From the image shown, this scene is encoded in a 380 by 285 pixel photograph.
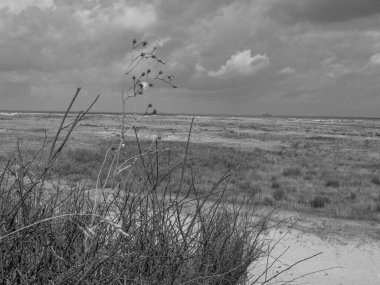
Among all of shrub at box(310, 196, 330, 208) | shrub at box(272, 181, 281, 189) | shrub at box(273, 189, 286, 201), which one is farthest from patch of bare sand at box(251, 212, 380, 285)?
shrub at box(272, 181, 281, 189)

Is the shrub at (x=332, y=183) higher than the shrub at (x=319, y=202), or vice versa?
the shrub at (x=319, y=202)

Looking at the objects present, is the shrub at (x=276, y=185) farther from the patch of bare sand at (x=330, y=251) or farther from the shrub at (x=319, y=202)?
the patch of bare sand at (x=330, y=251)

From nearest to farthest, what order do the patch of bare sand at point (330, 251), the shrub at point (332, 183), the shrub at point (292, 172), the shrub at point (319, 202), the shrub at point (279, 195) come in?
the patch of bare sand at point (330, 251)
the shrub at point (319, 202)
the shrub at point (279, 195)
the shrub at point (332, 183)
the shrub at point (292, 172)

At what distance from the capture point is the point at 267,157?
29828mm

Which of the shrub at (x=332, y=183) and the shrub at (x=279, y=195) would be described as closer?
the shrub at (x=279, y=195)

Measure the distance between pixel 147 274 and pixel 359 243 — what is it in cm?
824

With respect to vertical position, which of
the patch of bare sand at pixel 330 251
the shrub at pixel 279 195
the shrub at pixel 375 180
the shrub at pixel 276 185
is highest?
the patch of bare sand at pixel 330 251

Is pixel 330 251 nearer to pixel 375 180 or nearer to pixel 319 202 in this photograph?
pixel 319 202

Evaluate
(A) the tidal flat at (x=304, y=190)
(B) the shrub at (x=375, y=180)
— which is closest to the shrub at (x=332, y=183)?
(A) the tidal flat at (x=304, y=190)

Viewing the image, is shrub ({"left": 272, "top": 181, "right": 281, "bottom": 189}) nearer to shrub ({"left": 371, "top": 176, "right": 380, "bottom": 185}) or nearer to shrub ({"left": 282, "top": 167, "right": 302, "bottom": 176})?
shrub ({"left": 282, "top": 167, "right": 302, "bottom": 176})

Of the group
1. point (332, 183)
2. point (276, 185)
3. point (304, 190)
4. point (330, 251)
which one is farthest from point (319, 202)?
point (330, 251)

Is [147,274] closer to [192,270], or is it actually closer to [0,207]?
[192,270]

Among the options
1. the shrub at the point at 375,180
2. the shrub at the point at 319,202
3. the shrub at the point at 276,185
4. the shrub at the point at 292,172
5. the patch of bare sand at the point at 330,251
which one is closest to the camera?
the patch of bare sand at the point at 330,251

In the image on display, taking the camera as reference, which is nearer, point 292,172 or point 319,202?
point 319,202
